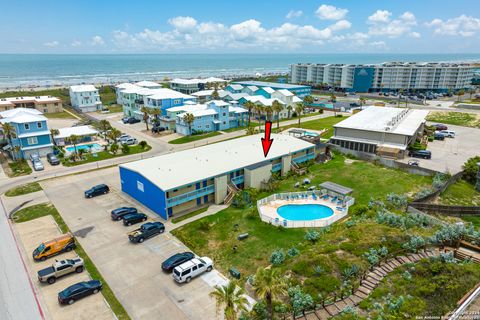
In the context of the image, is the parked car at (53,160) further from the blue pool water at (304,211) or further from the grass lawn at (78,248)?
the blue pool water at (304,211)

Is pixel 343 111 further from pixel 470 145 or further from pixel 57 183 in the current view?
pixel 57 183

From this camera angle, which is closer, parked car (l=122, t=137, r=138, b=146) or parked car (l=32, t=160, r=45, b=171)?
parked car (l=32, t=160, r=45, b=171)

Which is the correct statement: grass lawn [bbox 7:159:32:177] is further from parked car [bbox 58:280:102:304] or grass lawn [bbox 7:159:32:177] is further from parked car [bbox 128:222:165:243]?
parked car [bbox 58:280:102:304]

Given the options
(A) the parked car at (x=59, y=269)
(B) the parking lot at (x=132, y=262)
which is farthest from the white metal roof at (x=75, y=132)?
(A) the parked car at (x=59, y=269)

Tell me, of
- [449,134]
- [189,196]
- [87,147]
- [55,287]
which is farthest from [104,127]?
[449,134]

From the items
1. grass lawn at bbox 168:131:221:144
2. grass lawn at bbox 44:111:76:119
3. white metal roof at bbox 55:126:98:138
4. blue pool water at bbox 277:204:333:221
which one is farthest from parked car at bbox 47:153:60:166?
blue pool water at bbox 277:204:333:221

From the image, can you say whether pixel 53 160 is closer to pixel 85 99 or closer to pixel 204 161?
pixel 204 161

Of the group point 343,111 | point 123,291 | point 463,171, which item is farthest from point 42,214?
point 343,111
